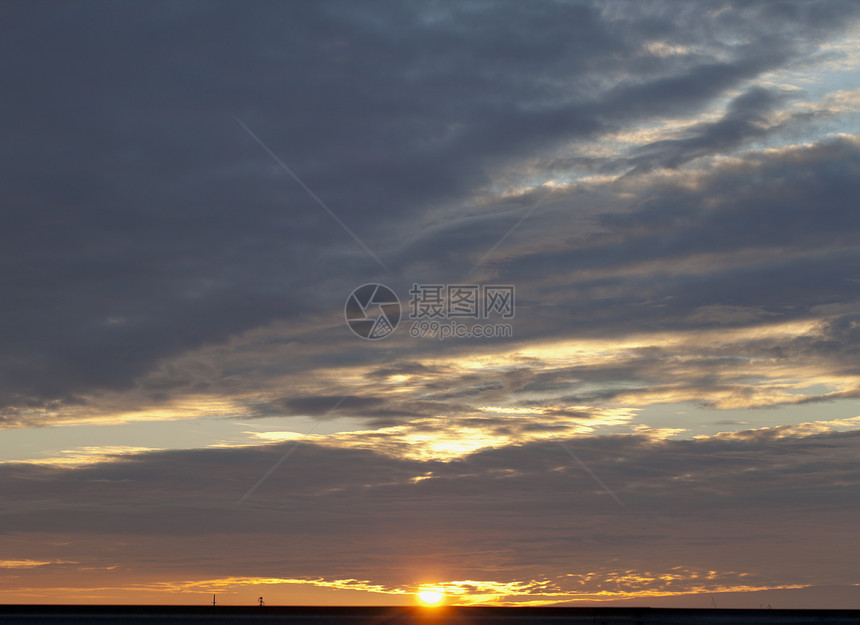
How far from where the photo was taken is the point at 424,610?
77.1 meters

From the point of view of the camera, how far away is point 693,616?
77375mm

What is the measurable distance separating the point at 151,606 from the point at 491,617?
25427 millimetres

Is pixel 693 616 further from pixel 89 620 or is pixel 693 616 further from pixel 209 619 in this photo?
pixel 89 620

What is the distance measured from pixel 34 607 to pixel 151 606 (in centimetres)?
843

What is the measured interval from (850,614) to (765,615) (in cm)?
684

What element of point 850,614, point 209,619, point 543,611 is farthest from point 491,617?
point 850,614

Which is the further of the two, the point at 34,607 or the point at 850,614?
the point at 850,614

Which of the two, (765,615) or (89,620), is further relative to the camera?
(765,615)

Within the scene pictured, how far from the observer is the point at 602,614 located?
76.3 metres

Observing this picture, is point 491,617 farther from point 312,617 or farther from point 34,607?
point 34,607

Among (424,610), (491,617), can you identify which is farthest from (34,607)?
(491,617)

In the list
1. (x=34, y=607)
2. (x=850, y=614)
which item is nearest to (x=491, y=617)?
(x=850, y=614)

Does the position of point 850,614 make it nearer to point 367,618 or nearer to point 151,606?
point 367,618

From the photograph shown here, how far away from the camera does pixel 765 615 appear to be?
78.4 meters
